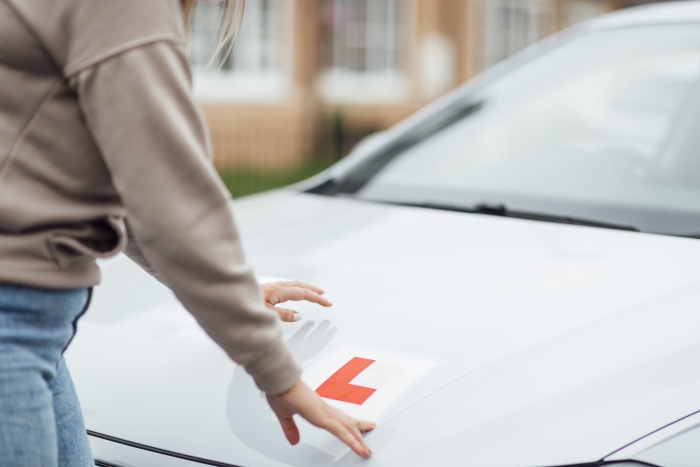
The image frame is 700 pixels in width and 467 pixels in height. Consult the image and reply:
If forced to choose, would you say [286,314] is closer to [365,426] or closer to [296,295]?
[296,295]

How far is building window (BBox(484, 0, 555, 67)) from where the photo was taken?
607 inches

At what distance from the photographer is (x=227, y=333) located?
108 centimetres

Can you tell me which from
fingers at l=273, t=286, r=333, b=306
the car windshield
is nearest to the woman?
fingers at l=273, t=286, r=333, b=306

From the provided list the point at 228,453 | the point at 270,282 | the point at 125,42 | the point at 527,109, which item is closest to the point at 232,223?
the point at 125,42

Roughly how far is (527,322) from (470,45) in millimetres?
14072

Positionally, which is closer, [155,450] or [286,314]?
[155,450]

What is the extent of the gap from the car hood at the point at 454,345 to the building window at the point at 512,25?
553 inches

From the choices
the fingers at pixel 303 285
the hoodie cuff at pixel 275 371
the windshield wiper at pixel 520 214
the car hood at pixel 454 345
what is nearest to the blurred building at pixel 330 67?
the windshield wiper at pixel 520 214

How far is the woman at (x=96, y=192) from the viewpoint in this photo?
1.01 m

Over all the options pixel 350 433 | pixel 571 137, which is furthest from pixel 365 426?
pixel 571 137

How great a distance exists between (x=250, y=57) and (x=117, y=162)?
37.8 ft

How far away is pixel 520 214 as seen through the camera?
2.11 m

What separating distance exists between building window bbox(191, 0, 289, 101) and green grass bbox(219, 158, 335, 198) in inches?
46.6

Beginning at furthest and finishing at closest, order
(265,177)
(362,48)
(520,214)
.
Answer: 1. (362,48)
2. (265,177)
3. (520,214)
